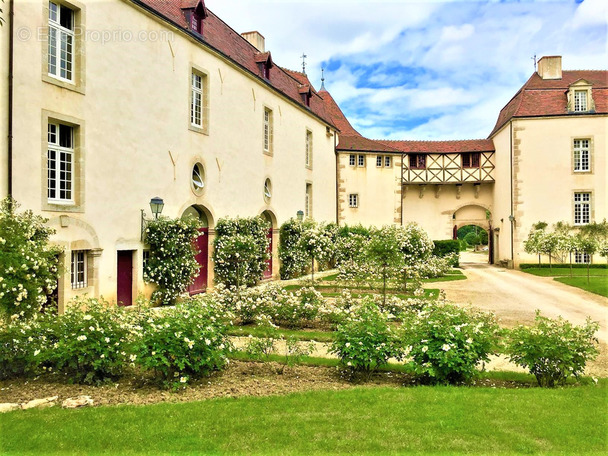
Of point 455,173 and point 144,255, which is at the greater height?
point 455,173

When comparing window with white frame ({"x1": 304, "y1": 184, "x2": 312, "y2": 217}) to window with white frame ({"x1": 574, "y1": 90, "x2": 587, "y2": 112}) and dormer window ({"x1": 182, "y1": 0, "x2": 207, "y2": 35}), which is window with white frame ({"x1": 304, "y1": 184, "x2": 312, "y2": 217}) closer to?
dormer window ({"x1": 182, "y1": 0, "x2": 207, "y2": 35})

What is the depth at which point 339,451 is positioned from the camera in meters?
3.71

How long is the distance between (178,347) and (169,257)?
7009 mm

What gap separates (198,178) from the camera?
46.5 ft

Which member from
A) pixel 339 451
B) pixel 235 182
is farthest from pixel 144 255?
pixel 339 451

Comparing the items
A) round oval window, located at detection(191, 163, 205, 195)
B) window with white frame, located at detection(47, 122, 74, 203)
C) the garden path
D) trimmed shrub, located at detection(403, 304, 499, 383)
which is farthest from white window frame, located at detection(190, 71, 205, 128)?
trimmed shrub, located at detection(403, 304, 499, 383)

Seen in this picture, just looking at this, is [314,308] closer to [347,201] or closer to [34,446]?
[34,446]

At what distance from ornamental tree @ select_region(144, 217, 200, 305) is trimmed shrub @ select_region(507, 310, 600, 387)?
28.3 ft

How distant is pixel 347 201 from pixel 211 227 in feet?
45.6

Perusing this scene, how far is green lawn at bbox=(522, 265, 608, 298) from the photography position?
15.5m

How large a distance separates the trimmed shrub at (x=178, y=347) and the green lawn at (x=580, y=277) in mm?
12970

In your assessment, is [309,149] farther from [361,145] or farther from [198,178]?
[198,178]

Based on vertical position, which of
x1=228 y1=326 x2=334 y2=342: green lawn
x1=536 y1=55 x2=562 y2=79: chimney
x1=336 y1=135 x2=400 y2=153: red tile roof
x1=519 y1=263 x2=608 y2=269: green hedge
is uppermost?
x1=536 y1=55 x2=562 y2=79: chimney

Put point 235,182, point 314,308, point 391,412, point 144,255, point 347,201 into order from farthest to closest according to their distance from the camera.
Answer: point 347,201
point 235,182
point 144,255
point 314,308
point 391,412
